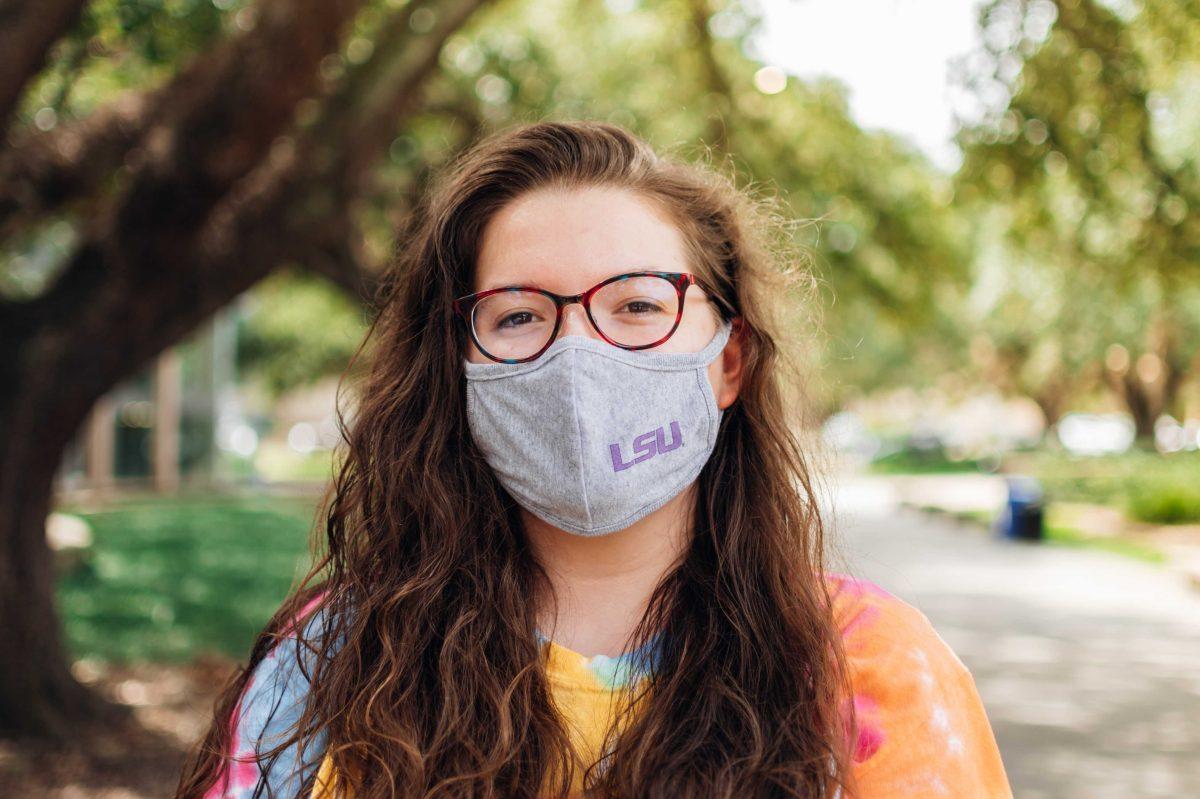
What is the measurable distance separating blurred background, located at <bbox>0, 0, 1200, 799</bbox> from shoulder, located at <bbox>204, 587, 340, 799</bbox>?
0.75 meters

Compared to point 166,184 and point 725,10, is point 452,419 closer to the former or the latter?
point 166,184

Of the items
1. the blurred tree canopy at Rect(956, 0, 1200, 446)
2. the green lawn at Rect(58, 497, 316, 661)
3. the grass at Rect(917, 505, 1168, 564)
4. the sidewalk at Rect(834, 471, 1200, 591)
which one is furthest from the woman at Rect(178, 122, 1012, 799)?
the grass at Rect(917, 505, 1168, 564)

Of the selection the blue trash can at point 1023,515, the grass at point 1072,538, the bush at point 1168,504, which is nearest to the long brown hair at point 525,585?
the grass at point 1072,538

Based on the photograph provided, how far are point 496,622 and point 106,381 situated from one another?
503cm

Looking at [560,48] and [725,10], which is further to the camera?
[560,48]

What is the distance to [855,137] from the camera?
440 inches

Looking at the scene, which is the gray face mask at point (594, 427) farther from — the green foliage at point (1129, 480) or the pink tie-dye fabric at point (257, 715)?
the green foliage at point (1129, 480)

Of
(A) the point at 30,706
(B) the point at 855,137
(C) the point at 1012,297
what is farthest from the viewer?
(C) the point at 1012,297

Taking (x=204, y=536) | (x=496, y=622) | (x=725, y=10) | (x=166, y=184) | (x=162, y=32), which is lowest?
(x=204, y=536)

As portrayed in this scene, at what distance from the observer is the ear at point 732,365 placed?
2.06 metres

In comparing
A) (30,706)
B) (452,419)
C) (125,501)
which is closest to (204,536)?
(125,501)

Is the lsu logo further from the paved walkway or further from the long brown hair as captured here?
the paved walkway

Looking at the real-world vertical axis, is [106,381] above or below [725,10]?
below

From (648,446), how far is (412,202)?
21.8 feet
